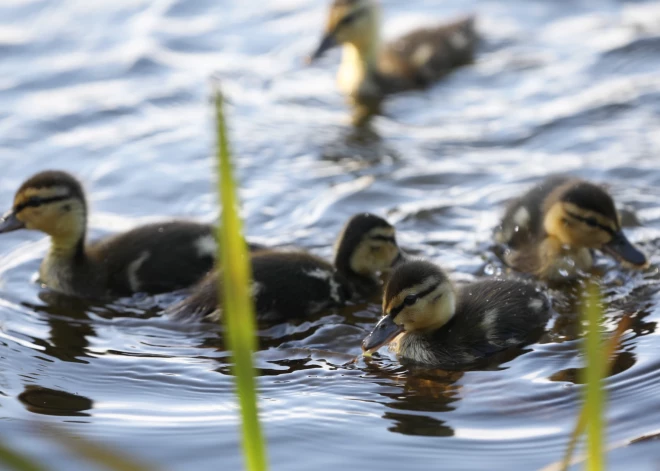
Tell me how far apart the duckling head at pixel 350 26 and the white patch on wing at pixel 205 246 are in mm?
3408

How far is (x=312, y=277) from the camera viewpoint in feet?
13.8

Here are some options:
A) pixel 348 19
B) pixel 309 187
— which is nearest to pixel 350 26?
pixel 348 19

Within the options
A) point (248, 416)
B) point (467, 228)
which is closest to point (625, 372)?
point (467, 228)

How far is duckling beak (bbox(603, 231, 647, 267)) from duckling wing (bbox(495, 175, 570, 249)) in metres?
0.35

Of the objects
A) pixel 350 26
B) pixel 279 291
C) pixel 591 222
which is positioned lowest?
pixel 279 291

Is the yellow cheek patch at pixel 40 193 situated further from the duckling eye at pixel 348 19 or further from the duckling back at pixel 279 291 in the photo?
the duckling eye at pixel 348 19

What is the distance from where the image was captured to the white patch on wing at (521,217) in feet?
15.8

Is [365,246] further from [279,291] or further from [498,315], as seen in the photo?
[498,315]

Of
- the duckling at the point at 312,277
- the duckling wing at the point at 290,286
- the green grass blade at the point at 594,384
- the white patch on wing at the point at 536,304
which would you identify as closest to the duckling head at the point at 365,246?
the duckling at the point at 312,277

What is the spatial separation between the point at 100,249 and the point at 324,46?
3.44m

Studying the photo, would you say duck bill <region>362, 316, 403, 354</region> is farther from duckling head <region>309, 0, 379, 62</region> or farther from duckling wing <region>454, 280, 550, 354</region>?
duckling head <region>309, 0, 379, 62</region>

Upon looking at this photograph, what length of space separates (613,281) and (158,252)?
196 cm

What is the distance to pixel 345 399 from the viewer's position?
11.3 ft

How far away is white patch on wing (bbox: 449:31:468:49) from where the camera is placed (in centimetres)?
770
